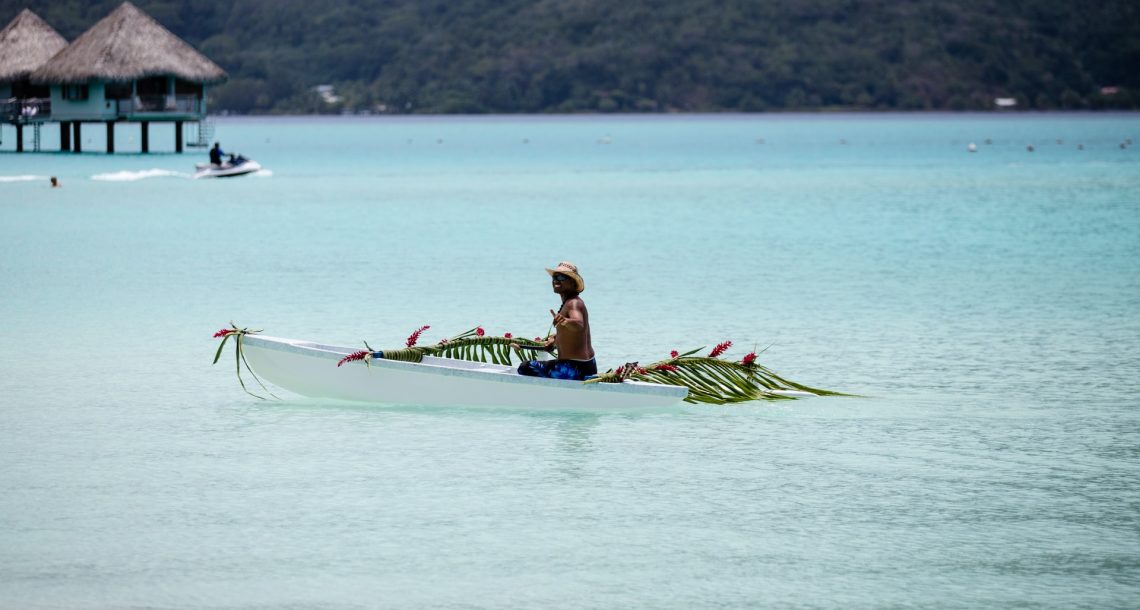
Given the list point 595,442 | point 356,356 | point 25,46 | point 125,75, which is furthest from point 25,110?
point 595,442

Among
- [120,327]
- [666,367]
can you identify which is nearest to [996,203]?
[120,327]

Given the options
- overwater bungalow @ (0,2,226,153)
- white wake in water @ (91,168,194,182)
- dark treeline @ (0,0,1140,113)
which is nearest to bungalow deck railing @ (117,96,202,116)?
overwater bungalow @ (0,2,226,153)

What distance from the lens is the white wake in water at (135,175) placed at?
53516 millimetres

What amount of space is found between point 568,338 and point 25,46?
185 ft

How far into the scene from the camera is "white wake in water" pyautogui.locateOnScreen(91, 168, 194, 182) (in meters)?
53.5

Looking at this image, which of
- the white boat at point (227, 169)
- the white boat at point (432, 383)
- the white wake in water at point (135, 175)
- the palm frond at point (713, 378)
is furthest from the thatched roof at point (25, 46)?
the palm frond at point (713, 378)

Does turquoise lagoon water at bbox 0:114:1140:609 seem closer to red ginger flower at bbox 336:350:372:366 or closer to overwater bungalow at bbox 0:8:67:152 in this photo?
red ginger flower at bbox 336:350:372:366

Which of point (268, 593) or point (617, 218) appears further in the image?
point (617, 218)

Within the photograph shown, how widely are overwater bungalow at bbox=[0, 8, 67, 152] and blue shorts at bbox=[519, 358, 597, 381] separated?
177 ft

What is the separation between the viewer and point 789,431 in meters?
12.5

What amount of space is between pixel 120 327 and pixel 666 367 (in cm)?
851

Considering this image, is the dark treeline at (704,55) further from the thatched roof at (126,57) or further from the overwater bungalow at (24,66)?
the thatched roof at (126,57)

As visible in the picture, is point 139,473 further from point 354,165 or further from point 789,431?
point 354,165

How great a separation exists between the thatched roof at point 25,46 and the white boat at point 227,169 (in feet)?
38.9
